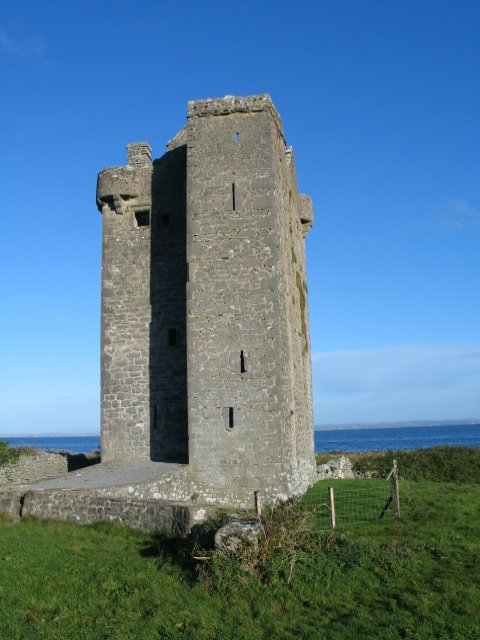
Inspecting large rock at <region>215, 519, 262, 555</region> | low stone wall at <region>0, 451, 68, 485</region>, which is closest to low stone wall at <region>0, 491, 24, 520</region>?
large rock at <region>215, 519, 262, 555</region>

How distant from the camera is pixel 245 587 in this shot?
820cm

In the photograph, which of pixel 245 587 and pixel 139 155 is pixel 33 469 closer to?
pixel 139 155

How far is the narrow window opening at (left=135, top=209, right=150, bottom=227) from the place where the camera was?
2016 cm

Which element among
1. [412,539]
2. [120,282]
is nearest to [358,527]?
[412,539]

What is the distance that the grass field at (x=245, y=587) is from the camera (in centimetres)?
718

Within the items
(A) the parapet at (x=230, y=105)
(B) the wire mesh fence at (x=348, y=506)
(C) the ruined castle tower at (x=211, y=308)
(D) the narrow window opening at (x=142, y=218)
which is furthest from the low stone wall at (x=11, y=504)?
(A) the parapet at (x=230, y=105)

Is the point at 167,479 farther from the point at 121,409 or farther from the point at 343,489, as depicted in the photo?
the point at 343,489

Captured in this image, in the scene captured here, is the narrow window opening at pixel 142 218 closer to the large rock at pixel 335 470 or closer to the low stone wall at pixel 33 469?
the low stone wall at pixel 33 469

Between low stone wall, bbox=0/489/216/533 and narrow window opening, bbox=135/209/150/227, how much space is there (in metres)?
10.2

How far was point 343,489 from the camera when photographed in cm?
1823

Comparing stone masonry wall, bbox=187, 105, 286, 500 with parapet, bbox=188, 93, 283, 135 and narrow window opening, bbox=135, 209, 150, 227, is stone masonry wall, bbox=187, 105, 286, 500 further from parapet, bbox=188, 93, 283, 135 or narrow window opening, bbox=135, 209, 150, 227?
narrow window opening, bbox=135, 209, 150, 227

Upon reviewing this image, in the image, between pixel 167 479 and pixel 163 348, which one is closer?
pixel 167 479

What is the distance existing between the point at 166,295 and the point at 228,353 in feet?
12.6

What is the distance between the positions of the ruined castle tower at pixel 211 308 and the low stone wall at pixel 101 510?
177 inches
